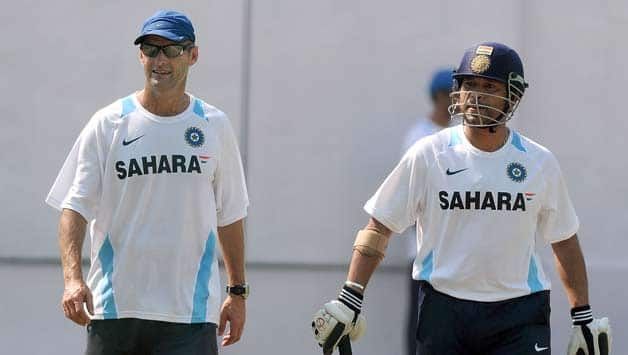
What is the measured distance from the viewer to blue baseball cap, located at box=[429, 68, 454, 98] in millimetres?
8086

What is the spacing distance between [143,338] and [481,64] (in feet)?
5.52

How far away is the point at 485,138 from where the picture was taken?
5.86 meters

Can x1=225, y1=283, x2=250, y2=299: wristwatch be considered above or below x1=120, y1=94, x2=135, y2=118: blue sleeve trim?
below

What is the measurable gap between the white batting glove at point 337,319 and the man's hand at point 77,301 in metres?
0.91

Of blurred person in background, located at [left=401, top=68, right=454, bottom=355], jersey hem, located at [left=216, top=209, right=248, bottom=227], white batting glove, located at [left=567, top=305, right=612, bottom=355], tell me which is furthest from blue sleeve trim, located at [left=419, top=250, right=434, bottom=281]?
blurred person in background, located at [left=401, top=68, right=454, bottom=355]

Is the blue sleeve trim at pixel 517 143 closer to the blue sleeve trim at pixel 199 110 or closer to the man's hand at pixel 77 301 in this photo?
the blue sleeve trim at pixel 199 110

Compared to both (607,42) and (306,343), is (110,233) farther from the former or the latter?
(607,42)

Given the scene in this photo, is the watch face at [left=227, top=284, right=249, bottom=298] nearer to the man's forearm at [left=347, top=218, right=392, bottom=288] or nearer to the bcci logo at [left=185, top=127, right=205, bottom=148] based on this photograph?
the man's forearm at [left=347, top=218, right=392, bottom=288]

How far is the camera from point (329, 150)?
8.39m

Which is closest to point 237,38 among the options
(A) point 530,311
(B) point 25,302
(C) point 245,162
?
(C) point 245,162

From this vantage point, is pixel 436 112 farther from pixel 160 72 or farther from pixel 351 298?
pixel 160 72

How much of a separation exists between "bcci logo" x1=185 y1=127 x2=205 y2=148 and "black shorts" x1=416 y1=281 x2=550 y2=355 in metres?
1.09

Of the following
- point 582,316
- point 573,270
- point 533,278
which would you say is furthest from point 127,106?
point 582,316

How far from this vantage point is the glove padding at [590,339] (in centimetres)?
591
